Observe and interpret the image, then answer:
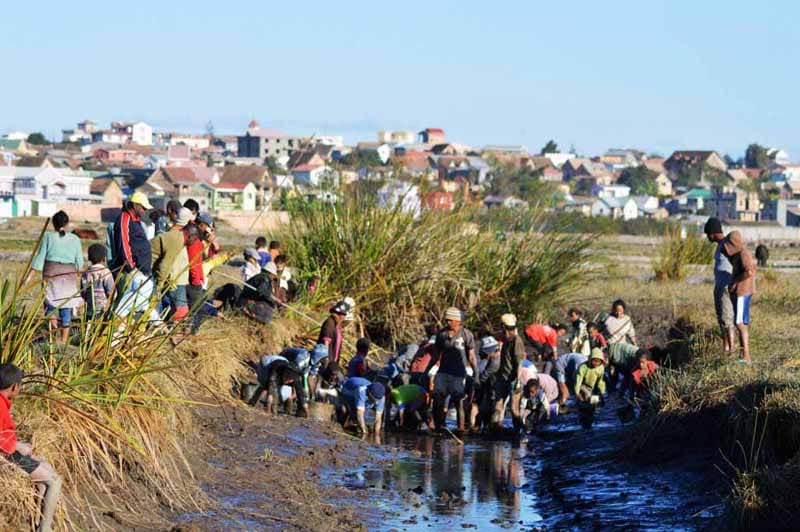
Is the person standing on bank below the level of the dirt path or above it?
above

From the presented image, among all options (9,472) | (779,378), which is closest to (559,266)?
(779,378)

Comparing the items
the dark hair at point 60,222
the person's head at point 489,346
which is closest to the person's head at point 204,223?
the dark hair at point 60,222

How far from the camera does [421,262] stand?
22031 mm

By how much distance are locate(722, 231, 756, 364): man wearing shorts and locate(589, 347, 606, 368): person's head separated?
2.41 m

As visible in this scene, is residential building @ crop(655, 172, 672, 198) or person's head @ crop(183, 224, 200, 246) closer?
person's head @ crop(183, 224, 200, 246)

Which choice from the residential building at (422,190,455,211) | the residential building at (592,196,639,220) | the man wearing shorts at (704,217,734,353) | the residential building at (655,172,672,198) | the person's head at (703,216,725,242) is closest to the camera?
the person's head at (703,216,725,242)

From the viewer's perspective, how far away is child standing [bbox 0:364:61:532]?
313 inches

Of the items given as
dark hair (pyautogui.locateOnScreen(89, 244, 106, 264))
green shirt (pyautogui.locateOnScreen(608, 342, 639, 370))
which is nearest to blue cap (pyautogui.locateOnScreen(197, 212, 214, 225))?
dark hair (pyautogui.locateOnScreen(89, 244, 106, 264))

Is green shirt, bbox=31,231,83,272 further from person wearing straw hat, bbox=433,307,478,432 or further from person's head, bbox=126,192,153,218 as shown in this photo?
person wearing straw hat, bbox=433,307,478,432

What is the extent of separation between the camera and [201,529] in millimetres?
9734

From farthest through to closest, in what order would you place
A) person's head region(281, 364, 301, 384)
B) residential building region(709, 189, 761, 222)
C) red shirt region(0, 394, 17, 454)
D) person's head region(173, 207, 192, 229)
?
residential building region(709, 189, 761, 222)
person's head region(281, 364, 301, 384)
person's head region(173, 207, 192, 229)
red shirt region(0, 394, 17, 454)

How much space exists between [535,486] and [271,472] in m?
3.04

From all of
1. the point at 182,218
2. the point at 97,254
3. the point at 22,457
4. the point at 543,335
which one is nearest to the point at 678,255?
the point at 543,335

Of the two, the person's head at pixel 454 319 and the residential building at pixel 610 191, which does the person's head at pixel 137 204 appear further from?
the residential building at pixel 610 191
